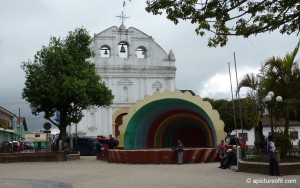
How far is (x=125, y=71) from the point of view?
53062 millimetres

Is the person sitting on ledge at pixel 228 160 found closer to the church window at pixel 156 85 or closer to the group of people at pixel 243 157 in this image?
the group of people at pixel 243 157

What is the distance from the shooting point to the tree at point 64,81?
30.5m

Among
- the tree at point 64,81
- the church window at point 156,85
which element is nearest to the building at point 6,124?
the church window at point 156,85

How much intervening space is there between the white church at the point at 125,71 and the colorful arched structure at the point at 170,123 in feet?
61.2

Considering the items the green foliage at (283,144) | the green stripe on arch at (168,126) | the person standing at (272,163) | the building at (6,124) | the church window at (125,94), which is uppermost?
the church window at (125,94)

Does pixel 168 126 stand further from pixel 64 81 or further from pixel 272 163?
pixel 272 163

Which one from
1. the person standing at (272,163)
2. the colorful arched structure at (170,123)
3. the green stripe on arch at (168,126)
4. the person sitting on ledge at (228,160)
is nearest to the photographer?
the person standing at (272,163)

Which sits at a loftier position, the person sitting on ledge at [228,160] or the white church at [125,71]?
the white church at [125,71]

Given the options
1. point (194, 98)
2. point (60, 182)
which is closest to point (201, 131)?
point (194, 98)

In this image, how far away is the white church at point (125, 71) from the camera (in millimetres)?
52000

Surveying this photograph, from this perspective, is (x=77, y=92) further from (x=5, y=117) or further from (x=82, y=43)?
(x=5, y=117)

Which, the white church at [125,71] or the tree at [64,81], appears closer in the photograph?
the tree at [64,81]

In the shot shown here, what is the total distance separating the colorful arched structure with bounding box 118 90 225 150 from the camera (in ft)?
86.2

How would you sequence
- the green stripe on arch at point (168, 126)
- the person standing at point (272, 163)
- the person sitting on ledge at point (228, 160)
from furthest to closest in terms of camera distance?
the green stripe on arch at point (168, 126) < the person sitting on ledge at point (228, 160) < the person standing at point (272, 163)
